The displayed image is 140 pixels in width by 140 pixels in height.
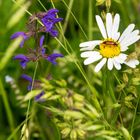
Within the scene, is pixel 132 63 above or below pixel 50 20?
below

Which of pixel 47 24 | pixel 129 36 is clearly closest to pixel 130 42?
pixel 129 36

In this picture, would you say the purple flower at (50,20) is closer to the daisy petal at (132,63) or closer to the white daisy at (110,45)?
the white daisy at (110,45)

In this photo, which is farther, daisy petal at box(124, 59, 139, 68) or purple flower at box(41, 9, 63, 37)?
purple flower at box(41, 9, 63, 37)

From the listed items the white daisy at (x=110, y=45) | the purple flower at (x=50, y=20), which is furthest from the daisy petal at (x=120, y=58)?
the purple flower at (x=50, y=20)

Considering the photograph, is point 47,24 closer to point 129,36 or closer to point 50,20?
point 50,20

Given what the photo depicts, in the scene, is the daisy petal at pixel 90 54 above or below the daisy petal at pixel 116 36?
below

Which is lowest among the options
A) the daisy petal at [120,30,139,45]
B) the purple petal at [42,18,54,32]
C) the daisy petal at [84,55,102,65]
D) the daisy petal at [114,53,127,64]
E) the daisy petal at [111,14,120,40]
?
the daisy petal at [114,53,127,64]

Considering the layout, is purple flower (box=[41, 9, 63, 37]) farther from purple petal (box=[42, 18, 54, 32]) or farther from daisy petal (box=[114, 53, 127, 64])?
daisy petal (box=[114, 53, 127, 64])

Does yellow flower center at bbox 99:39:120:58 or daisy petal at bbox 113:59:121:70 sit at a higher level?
yellow flower center at bbox 99:39:120:58

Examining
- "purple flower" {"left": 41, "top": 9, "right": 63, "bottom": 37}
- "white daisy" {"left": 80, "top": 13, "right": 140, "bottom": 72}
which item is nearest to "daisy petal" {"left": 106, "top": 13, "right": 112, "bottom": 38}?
"white daisy" {"left": 80, "top": 13, "right": 140, "bottom": 72}
